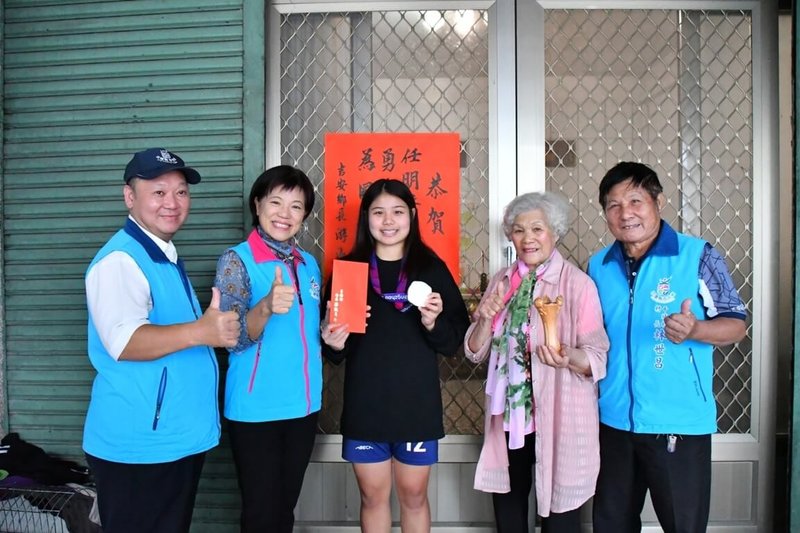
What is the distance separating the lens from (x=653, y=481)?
2.06 m

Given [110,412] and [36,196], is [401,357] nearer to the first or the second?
[110,412]

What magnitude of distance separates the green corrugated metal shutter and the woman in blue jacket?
0.70m

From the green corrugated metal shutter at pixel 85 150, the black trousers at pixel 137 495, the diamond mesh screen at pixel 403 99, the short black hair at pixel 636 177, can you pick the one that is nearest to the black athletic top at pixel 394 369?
the diamond mesh screen at pixel 403 99

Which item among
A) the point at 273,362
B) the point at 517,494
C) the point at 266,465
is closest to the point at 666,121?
the point at 517,494

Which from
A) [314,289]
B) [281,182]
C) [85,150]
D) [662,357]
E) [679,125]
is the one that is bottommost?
[662,357]

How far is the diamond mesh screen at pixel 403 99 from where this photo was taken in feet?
9.16

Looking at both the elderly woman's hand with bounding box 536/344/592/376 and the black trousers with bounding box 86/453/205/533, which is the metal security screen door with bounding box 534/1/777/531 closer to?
the elderly woman's hand with bounding box 536/344/592/376

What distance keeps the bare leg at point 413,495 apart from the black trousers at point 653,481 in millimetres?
707

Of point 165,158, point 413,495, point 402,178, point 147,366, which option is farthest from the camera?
point 402,178

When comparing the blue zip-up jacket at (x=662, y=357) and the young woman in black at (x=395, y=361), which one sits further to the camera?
the young woman in black at (x=395, y=361)

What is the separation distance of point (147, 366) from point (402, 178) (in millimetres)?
1515

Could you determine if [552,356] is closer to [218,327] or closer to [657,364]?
[657,364]

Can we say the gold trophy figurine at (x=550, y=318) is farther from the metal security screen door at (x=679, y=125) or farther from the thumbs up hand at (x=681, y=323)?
the metal security screen door at (x=679, y=125)

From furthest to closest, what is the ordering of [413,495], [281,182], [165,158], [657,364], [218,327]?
[413,495]
[281,182]
[657,364]
[165,158]
[218,327]
